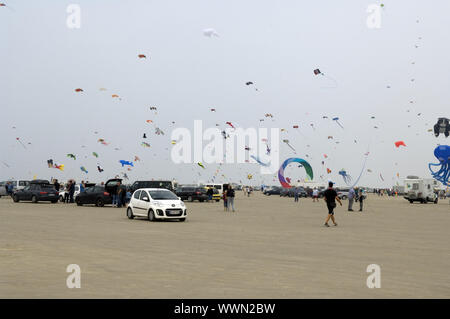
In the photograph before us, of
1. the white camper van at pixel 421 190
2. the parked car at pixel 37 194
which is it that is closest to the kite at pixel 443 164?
the white camper van at pixel 421 190

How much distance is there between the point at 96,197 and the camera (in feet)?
138

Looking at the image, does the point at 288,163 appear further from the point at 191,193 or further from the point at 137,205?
the point at 137,205

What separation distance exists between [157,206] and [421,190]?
168 ft

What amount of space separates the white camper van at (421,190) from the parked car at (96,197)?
4227 centimetres

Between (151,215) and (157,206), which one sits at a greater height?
(157,206)

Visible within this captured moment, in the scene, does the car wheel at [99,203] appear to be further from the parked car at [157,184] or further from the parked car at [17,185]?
the parked car at [17,185]

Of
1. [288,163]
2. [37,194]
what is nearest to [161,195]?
[37,194]

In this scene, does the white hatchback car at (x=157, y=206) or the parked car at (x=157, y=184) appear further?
the parked car at (x=157, y=184)

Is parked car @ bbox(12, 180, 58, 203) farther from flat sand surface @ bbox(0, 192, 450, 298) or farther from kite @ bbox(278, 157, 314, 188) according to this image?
kite @ bbox(278, 157, 314, 188)

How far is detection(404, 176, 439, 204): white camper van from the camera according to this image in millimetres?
69000

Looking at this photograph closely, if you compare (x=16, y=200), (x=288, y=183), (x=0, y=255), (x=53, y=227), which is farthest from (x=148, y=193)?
(x=288, y=183)

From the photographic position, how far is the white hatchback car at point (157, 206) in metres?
26.0
